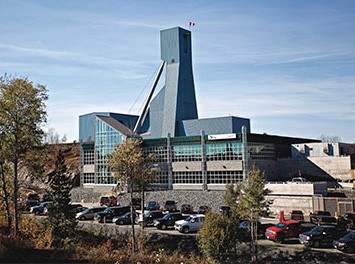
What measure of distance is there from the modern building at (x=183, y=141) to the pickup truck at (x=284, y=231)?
25299 millimetres

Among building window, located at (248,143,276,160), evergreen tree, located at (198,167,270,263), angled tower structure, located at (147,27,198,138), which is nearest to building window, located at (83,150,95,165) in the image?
angled tower structure, located at (147,27,198,138)

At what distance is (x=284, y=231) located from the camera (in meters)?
30.2

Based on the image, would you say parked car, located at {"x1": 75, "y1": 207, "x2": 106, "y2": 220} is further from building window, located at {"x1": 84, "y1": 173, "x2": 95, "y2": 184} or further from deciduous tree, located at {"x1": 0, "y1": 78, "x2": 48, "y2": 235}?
building window, located at {"x1": 84, "y1": 173, "x2": 95, "y2": 184}

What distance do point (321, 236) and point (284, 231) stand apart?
2.81 metres

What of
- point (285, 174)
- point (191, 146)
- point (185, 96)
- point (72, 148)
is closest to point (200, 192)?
point (191, 146)

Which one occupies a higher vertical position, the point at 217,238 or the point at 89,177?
the point at 89,177

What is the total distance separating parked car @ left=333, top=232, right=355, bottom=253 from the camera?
26.6m

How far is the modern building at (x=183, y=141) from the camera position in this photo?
5912 centimetres

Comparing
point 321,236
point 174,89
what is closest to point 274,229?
point 321,236

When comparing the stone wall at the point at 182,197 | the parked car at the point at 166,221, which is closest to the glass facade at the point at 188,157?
the stone wall at the point at 182,197

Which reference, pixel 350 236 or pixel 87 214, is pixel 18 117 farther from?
pixel 350 236

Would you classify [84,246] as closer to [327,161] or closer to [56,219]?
[56,219]

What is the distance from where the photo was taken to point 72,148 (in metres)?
95.1

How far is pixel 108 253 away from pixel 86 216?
52.0ft
